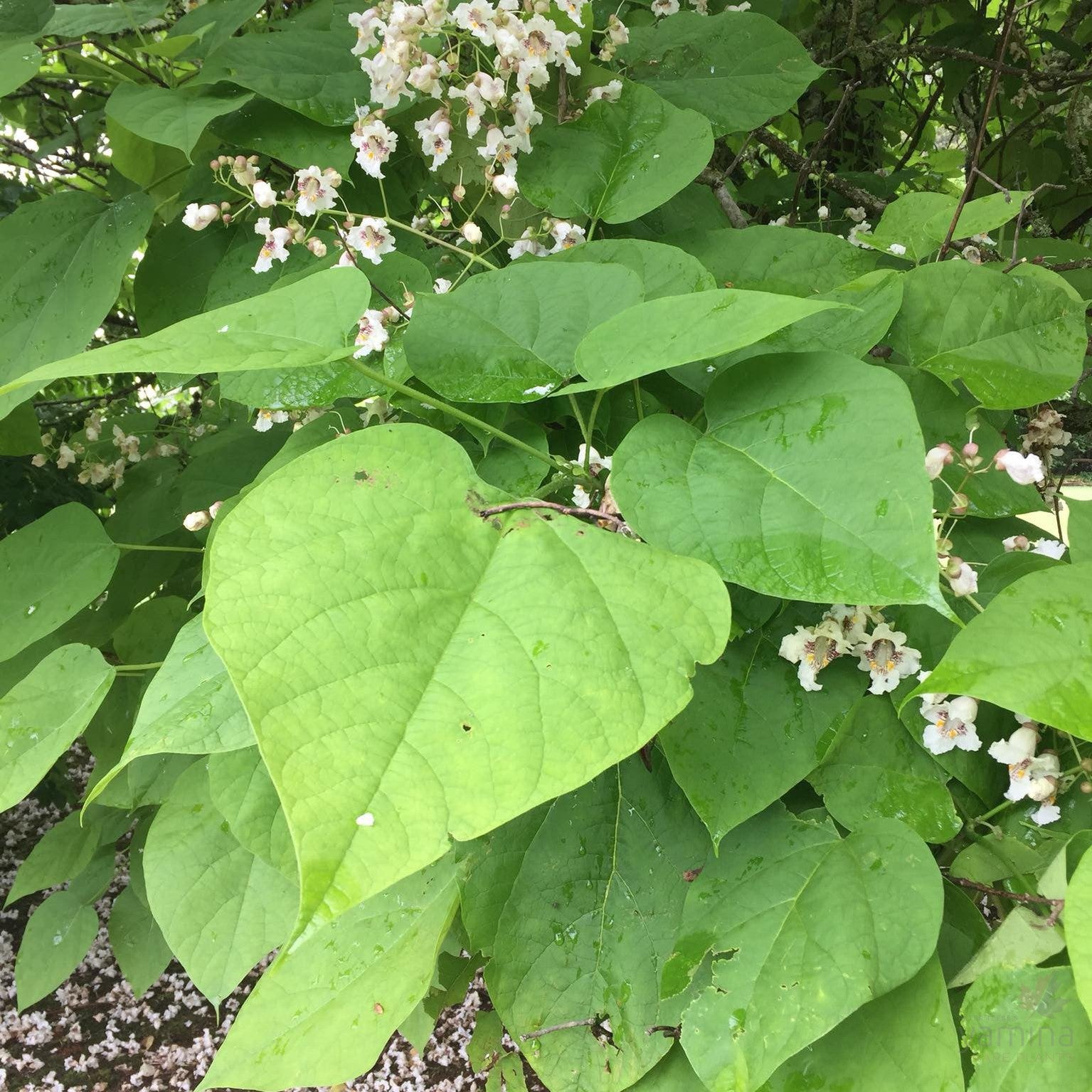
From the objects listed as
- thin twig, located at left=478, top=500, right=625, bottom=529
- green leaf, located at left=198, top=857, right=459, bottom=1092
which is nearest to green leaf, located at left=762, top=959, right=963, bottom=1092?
green leaf, located at left=198, top=857, right=459, bottom=1092

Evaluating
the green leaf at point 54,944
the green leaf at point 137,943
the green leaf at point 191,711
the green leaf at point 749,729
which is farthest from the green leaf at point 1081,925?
the green leaf at point 54,944

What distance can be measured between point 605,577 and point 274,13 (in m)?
1.66

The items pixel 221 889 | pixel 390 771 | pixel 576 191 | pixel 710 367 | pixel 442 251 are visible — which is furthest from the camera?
pixel 442 251

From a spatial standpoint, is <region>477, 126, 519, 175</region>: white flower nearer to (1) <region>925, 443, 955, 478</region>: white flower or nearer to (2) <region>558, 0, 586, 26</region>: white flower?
(2) <region>558, 0, 586, 26</region>: white flower

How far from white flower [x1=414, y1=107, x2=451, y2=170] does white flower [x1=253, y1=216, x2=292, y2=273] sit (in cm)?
20

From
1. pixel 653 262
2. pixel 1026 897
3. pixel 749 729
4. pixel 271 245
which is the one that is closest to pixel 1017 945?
pixel 1026 897

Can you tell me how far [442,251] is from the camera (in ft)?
3.75

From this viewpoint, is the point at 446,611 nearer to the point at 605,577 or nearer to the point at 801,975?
the point at 605,577

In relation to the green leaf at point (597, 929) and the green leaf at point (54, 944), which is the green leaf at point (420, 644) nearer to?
the green leaf at point (597, 929)

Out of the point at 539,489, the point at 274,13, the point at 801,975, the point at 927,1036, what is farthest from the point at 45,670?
the point at 274,13

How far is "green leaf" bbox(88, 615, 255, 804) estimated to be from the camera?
628mm

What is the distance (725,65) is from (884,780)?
1036 millimetres

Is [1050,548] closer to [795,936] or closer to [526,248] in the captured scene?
[795,936]

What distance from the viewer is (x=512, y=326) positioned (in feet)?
2.58
